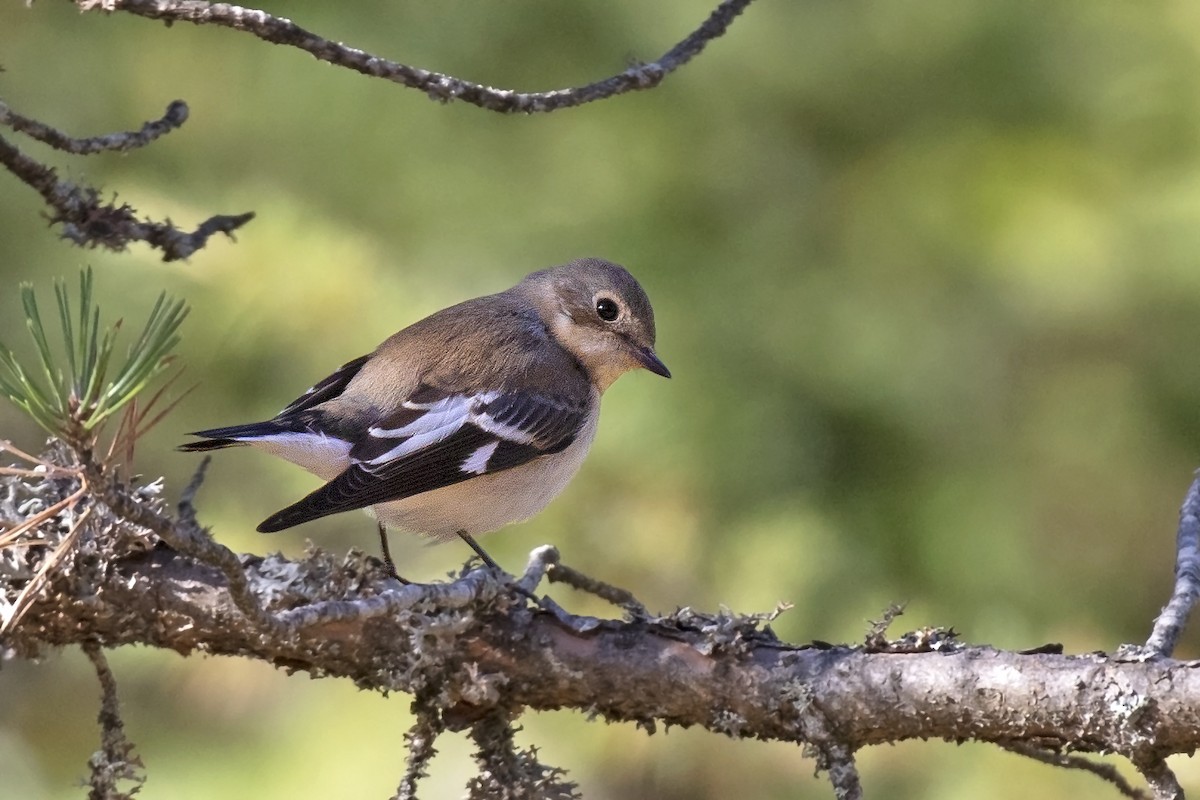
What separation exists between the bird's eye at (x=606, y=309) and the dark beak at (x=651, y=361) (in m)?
0.14

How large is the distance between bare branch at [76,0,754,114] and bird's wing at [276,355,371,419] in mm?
1465

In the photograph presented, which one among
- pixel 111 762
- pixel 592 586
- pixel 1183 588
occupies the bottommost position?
pixel 111 762

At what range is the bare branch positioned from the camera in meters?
2.00

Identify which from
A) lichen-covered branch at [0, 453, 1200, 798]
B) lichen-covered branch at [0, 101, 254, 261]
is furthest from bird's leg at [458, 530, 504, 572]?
lichen-covered branch at [0, 101, 254, 261]

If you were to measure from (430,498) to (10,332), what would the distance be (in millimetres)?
2127

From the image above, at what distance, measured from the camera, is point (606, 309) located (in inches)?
152

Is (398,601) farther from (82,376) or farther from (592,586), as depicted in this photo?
(82,376)

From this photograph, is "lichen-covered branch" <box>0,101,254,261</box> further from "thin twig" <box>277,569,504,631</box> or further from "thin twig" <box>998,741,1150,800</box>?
"thin twig" <box>998,741,1150,800</box>

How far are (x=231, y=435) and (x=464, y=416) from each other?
0.70 meters

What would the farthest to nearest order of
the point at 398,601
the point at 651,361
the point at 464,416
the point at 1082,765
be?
the point at 651,361
the point at 464,416
the point at 1082,765
the point at 398,601

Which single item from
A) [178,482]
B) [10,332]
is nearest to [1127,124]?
[178,482]

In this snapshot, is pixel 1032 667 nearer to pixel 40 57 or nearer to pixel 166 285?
pixel 166 285

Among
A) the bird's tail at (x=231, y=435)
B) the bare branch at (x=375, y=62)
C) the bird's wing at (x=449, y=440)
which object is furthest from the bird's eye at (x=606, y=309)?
the bare branch at (x=375, y=62)

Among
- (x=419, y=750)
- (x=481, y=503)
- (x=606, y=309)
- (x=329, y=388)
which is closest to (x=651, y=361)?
(x=606, y=309)
